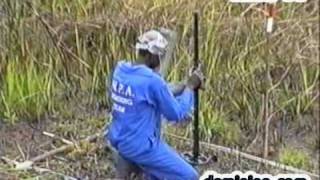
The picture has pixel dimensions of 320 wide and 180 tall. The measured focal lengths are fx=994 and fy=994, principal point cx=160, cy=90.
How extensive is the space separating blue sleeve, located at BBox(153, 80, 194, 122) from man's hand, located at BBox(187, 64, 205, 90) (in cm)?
1

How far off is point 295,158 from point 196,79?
29 cm

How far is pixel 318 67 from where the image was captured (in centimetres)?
226

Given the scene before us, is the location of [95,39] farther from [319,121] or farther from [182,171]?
[319,121]

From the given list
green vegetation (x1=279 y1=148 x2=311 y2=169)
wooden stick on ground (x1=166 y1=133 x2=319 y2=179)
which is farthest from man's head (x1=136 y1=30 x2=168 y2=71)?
green vegetation (x1=279 y1=148 x2=311 y2=169)

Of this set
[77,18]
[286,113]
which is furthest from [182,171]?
[77,18]

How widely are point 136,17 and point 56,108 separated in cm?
28

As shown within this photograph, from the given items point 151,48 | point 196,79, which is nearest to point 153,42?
point 151,48

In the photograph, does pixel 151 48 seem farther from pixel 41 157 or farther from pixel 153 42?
pixel 41 157

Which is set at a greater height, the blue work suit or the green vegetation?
the blue work suit

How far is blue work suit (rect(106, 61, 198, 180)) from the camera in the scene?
2223 mm

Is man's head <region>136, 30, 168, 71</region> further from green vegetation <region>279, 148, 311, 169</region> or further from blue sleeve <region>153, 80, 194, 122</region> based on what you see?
green vegetation <region>279, 148, 311, 169</region>

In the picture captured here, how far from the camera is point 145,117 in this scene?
2242mm

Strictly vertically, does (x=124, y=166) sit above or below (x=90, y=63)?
below

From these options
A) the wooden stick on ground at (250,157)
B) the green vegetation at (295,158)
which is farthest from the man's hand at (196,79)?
the green vegetation at (295,158)
